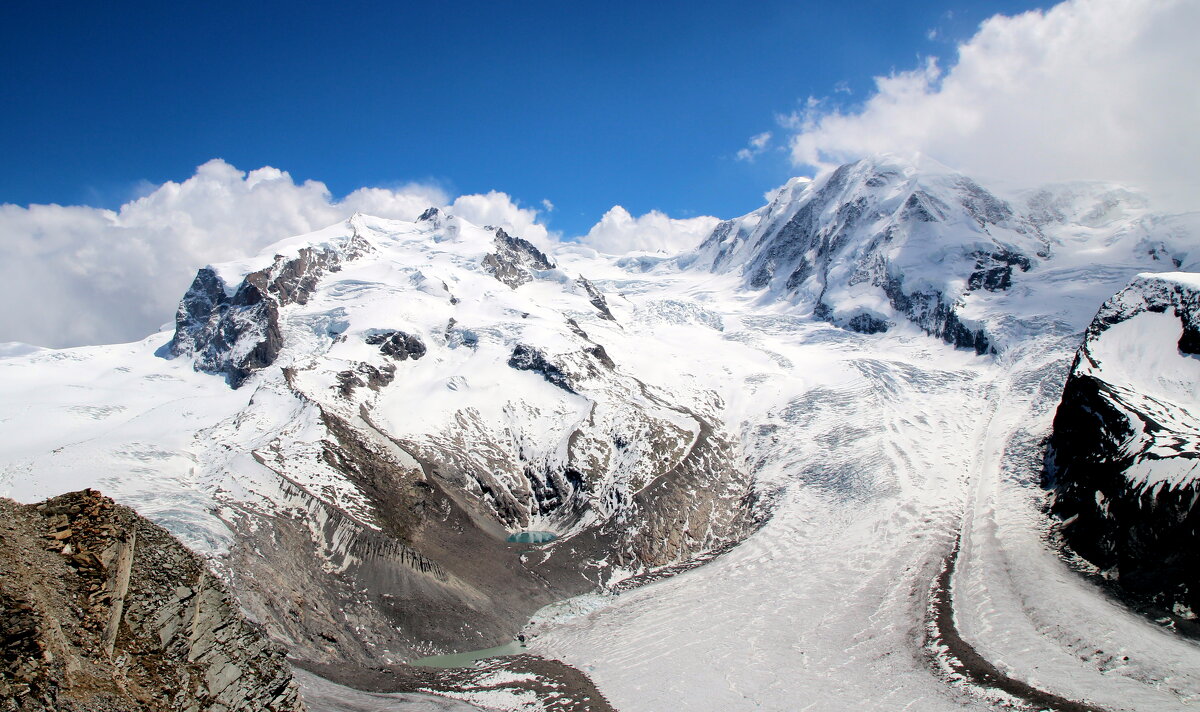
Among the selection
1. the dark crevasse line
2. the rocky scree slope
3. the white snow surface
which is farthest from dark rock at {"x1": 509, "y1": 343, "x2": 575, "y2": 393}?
the white snow surface

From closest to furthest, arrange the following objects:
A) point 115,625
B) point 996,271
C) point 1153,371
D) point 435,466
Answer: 1. point 115,625
2. point 1153,371
3. point 435,466
4. point 996,271

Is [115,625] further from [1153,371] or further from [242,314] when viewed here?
[242,314]

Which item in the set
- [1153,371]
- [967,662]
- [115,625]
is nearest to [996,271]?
[1153,371]

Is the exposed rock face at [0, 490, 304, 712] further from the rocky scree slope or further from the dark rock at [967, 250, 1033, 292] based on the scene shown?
the dark rock at [967, 250, 1033, 292]

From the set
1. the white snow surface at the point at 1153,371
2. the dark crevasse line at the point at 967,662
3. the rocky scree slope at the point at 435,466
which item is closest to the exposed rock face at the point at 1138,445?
the white snow surface at the point at 1153,371

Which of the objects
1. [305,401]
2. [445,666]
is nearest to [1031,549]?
[445,666]

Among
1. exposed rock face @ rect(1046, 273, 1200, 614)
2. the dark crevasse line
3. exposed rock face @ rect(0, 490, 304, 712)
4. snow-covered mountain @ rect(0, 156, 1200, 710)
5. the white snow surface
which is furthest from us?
the white snow surface

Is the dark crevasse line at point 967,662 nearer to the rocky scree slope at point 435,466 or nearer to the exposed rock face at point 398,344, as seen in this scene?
the rocky scree slope at point 435,466
